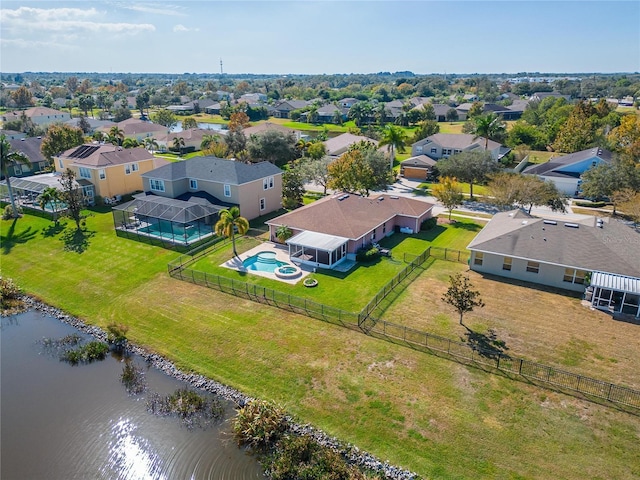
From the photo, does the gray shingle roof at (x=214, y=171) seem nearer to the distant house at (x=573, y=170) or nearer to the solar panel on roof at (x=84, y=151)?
the solar panel on roof at (x=84, y=151)

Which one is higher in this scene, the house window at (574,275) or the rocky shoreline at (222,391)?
the house window at (574,275)

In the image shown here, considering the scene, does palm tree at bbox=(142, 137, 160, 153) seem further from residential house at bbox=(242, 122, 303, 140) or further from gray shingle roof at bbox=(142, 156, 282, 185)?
gray shingle roof at bbox=(142, 156, 282, 185)

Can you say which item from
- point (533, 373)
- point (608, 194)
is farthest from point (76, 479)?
point (608, 194)

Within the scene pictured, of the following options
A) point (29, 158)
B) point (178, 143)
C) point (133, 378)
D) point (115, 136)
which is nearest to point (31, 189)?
point (29, 158)

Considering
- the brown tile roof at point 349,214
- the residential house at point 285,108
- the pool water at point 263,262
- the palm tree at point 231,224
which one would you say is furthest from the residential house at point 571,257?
the residential house at point 285,108

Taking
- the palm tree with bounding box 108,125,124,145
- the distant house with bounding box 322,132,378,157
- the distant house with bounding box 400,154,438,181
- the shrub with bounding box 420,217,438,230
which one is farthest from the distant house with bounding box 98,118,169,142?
the shrub with bounding box 420,217,438,230
